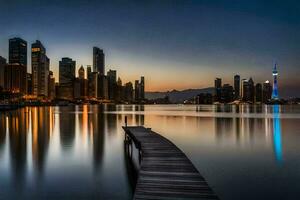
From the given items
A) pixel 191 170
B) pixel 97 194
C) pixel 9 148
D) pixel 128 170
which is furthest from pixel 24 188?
pixel 9 148

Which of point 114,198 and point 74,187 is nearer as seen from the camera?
point 114,198

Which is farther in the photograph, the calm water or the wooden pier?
the calm water

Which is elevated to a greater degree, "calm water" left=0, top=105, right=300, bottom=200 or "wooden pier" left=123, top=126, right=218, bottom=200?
"wooden pier" left=123, top=126, right=218, bottom=200

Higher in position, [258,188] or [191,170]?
[191,170]

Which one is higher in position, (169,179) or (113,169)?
(169,179)

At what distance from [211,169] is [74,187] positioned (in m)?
9.15

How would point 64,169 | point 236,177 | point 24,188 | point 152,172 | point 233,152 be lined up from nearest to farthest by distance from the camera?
1. point 152,172
2. point 24,188
3. point 236,177
4. point 64,169
5. point 233,152

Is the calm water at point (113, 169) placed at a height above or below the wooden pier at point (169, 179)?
below

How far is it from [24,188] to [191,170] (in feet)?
27.6

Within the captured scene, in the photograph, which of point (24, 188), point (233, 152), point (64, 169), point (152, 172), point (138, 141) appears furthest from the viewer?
point (233, 152)

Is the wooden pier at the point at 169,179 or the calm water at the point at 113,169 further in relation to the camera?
the calm water at the point at 113,169

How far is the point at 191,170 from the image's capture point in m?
13.5

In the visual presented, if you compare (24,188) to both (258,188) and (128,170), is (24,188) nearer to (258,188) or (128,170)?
(128,170)

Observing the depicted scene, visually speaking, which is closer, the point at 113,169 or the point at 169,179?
the point at 169,179
